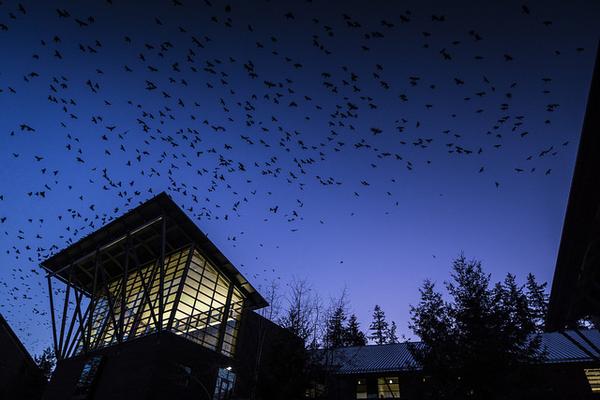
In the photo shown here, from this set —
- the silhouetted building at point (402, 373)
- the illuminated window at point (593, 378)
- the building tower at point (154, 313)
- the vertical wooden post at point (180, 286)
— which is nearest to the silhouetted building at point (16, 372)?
the building tower at point (154, 313)

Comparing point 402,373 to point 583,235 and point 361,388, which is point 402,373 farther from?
point 583,235

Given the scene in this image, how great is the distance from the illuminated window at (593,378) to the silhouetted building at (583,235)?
17.5m

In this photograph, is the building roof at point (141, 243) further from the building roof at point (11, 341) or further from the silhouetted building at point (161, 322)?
the building roof at point (11, 341)

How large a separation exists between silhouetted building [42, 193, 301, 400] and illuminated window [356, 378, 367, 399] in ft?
28.2

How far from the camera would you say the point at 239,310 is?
1032 inches

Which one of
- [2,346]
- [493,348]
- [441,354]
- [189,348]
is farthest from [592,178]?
[2,346]

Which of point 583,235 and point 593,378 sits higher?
point 593,378

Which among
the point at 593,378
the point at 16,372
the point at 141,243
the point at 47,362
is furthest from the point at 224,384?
the point at 47,362

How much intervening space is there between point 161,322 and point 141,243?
684 centimetres

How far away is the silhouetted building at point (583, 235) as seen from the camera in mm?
5199

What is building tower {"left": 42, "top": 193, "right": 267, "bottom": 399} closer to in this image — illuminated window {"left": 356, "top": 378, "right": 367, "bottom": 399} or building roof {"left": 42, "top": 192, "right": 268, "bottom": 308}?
building roof {"left": 42, "top": 192, "right": 268, "bottom": 308}

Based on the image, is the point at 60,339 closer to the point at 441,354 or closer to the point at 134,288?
the point at 134,288

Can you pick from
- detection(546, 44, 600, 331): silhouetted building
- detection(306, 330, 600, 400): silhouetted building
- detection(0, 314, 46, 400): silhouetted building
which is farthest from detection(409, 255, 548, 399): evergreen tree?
detection(0, 314, 46, 400): silhouetted building

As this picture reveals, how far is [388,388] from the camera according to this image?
87.4 feet
